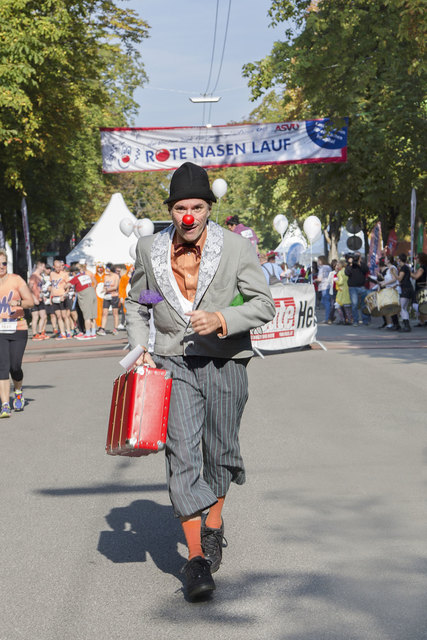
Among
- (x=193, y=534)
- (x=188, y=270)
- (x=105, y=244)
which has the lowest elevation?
(x=193, y=534)

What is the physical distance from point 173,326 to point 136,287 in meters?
0.32

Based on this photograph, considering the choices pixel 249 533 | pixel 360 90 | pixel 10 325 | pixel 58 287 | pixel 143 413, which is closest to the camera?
pixel 143 413

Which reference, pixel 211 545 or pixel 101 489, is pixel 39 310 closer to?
pixel 101 489

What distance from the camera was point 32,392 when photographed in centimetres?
1290

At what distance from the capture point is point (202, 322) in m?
4.14

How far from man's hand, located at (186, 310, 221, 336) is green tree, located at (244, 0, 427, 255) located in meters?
12.6

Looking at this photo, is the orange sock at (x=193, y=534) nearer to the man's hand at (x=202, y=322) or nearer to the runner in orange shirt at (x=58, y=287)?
the man's hand at (x=202, y=322)

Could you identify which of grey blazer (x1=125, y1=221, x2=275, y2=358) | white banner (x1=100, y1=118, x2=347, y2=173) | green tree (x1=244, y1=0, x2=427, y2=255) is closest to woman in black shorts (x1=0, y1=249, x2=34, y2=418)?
grey blazer (x1=125, y1=221, x2=275, y2=358)

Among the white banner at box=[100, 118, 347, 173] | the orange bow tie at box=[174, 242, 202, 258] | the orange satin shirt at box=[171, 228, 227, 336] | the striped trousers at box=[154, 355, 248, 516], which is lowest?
the striped trousers at box=[154, 355, 248, 516]

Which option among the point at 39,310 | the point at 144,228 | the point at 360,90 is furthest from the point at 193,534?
the point at 39,310

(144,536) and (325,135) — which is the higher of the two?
(325,135)

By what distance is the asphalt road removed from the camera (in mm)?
4078

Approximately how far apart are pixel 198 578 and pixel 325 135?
72.3 feet

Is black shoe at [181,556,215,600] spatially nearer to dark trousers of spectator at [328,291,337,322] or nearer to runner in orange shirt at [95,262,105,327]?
runner in orange shirt at [95,262,105,327]
